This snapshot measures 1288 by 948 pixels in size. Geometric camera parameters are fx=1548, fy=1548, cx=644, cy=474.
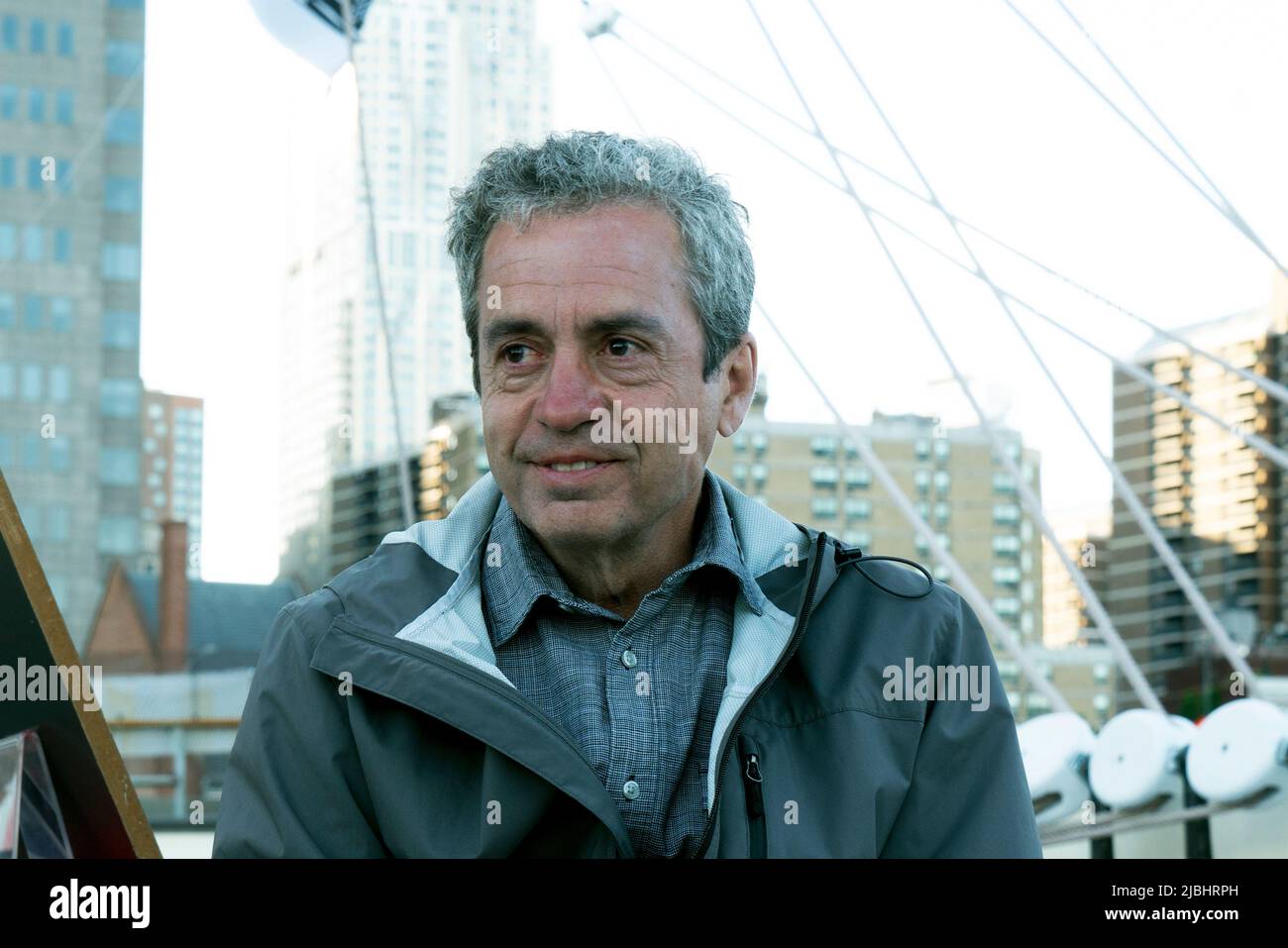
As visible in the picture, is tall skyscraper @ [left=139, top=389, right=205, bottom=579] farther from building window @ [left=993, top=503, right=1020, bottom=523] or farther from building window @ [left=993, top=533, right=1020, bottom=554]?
building window @ [left=993, top=533, right=1020, bottom=554]

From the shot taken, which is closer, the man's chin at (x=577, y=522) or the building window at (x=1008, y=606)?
the man's chin at (x=577, y=522)

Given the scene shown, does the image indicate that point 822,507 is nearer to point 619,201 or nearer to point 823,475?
point 823,475

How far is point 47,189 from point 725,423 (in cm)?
3931

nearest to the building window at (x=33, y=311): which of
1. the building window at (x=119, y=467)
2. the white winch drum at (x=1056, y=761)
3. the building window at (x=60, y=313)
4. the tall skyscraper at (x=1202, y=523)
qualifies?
the building window at (x=60, y=313)

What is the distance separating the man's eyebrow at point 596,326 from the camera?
4.15ft

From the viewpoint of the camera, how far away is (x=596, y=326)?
1.27 meters

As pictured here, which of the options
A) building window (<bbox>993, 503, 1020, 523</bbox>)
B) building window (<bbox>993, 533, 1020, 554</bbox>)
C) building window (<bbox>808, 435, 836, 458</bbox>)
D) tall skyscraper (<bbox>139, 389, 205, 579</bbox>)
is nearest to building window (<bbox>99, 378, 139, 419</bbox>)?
tall skyscraper (<bbox>139, 389, 205, 579</bbox>)

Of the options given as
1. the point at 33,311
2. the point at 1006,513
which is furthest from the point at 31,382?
the point at 1006,513

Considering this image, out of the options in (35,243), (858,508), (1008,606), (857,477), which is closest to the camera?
(857,477)

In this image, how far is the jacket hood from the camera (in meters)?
1.25

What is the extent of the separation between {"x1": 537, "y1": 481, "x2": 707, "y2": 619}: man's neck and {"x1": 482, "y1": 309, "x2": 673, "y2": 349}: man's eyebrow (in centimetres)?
18

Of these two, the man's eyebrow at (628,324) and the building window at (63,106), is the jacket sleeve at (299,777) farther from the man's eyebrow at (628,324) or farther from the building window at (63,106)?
the building window at (63,106)

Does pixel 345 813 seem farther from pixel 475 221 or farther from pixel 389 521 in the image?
pixel 389 521

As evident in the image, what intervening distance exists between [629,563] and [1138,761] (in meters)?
4.41
